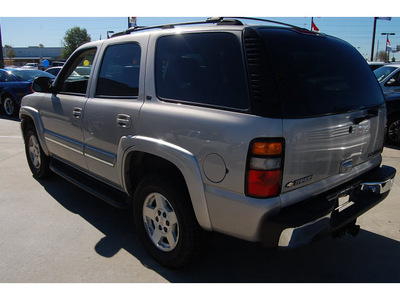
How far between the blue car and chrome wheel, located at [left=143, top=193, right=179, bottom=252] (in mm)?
9244

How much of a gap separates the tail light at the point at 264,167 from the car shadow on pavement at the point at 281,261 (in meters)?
0.55

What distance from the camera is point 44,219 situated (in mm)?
3771

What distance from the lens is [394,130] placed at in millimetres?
7102

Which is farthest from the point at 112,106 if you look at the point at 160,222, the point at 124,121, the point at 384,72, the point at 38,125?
the point at 384,72

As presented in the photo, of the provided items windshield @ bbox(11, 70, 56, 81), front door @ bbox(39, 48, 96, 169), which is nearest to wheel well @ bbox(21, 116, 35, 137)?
front door @ bbox(39, 48, 96, 169)

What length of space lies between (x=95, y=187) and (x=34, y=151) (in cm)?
200

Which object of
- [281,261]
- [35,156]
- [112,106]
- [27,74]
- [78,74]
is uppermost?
[78,74]

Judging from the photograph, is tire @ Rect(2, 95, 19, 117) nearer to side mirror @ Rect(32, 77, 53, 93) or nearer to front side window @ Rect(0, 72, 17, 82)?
front side window @ Rect(0, 72, 17, 82)

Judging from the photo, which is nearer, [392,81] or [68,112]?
[68,112]

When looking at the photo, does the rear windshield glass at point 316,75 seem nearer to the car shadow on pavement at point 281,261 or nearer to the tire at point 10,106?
the car shadow on pavement at point 281,261

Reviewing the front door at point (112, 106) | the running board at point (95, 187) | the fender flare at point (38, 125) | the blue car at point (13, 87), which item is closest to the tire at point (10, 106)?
the blue car at point (13, 87)

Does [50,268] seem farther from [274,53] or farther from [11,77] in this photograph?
[11,77]

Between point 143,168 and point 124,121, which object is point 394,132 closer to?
point 143,168

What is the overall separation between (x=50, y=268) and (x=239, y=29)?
95.4 inches
